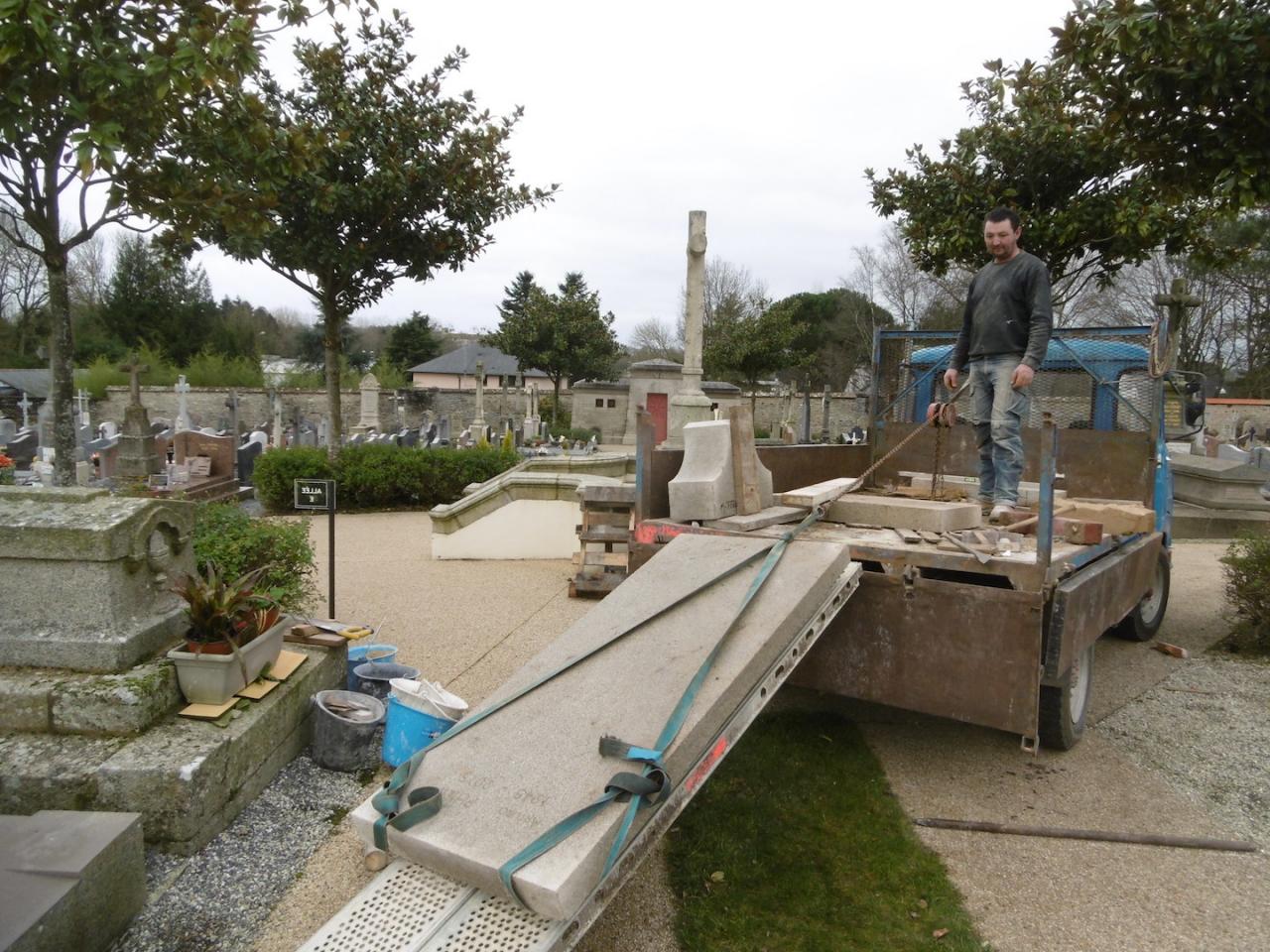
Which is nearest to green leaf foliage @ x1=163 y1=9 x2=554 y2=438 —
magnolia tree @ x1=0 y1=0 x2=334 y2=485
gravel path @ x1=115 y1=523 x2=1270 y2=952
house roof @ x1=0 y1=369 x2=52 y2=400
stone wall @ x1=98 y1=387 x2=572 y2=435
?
magnolia tree @ x1=0 y1=0 x2=334 y2=485

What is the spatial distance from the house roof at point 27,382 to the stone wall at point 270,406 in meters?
1.97

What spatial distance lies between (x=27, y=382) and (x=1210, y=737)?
131 ft

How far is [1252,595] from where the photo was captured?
231 inches

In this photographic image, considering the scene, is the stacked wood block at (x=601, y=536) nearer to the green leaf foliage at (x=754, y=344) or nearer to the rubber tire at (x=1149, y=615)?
the rubber tire at (x=1149, y=615)

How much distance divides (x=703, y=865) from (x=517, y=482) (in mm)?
6084

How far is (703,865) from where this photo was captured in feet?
9.82

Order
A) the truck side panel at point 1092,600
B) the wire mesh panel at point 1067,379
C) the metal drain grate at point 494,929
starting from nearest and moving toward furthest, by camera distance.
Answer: the metal drain grate at point 494,929, the truck side panel at point 1092,600, the wire mesh panel at point 1067,379

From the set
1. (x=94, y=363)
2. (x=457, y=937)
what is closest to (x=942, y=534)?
(x=457, y=937)

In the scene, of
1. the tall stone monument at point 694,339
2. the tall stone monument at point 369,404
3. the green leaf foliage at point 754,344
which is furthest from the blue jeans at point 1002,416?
the green leaf foliage at point 754,344

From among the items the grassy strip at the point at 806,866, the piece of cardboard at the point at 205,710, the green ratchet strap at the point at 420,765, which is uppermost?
the green ratchet strap at the point at 420,765

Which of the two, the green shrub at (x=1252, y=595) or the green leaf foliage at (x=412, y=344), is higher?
the green leaf foliage at (x=412, y=344)

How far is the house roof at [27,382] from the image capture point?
3225 cm

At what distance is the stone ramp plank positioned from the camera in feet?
7.20

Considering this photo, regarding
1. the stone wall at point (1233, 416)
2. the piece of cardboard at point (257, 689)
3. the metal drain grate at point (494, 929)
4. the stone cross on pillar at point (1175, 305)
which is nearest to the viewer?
the metal drain grate at point (494, 929)
